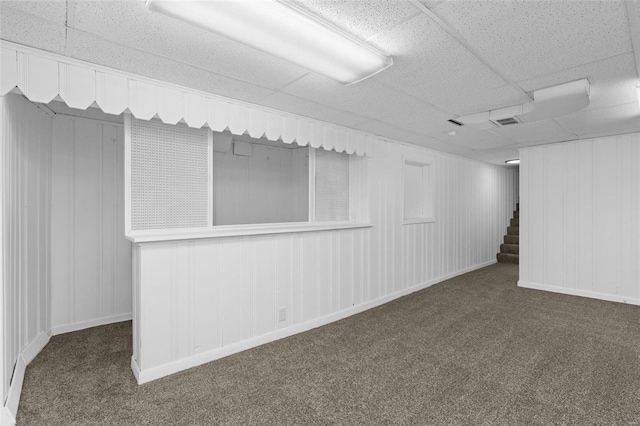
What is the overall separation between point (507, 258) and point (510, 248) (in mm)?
273

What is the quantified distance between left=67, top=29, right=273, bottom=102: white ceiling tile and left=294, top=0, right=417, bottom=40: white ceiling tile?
1015mm

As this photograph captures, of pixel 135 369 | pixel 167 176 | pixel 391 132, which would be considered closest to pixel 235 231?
pixel 167 176

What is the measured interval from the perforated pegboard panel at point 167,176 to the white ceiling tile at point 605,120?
3.73m

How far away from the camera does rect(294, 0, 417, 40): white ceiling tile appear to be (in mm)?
1484

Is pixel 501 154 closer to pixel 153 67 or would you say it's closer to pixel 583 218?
pixel 583 218

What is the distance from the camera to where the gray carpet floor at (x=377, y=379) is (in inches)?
76.1

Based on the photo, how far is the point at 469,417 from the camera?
1900 mm

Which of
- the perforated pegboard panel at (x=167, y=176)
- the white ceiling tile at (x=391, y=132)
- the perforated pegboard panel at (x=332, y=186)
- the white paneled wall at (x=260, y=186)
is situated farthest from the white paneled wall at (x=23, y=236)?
the white ceiling tile at (x=391, y=132)

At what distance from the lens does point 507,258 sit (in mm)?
6848

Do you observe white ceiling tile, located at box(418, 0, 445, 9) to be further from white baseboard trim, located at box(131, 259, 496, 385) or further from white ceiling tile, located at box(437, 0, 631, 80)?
white baseboard trim, located at box(131, 259, 496, 385)

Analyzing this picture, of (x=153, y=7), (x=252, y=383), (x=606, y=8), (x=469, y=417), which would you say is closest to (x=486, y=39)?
(x=606, y=8)

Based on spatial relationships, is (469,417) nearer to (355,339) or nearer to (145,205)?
(355,339)

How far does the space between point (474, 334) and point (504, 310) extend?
1.03 metres

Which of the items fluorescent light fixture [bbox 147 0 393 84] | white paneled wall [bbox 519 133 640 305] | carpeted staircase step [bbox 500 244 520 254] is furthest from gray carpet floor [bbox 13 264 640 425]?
carpeted staircase step [bbox 500 244 520 254]
